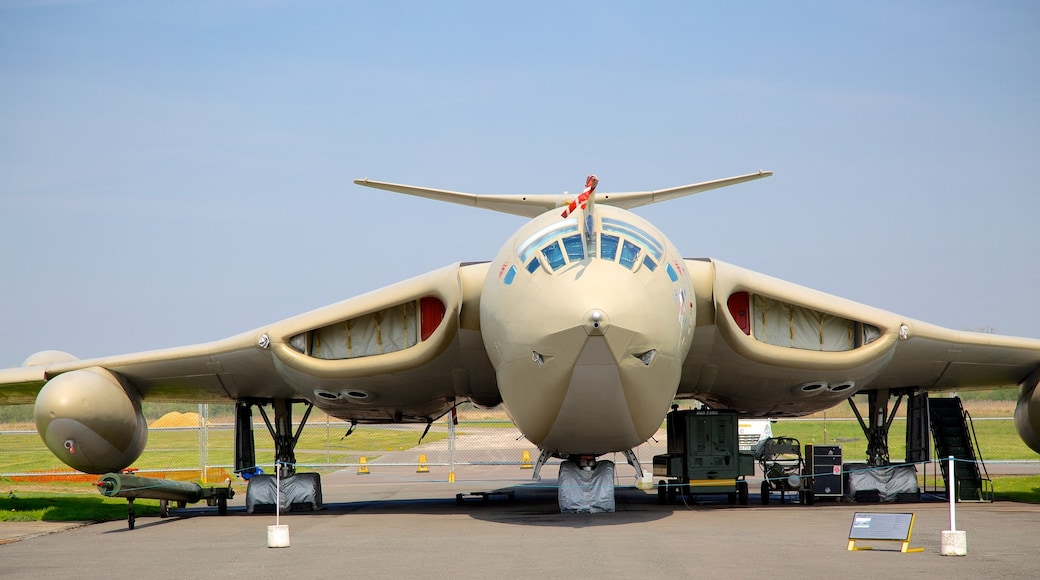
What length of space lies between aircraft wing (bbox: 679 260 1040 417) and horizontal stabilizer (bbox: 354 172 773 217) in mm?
1952

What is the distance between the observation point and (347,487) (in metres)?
27.4

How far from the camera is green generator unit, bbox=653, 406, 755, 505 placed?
19297 mm

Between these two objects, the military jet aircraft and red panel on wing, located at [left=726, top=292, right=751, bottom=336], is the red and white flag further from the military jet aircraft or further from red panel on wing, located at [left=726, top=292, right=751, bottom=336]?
red panel on wing, located at [left=726, top=292, right=751, bottom=336]

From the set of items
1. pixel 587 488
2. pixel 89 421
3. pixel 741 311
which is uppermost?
pixel 741 311

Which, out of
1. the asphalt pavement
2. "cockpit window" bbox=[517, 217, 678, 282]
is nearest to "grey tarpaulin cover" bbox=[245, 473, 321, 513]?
the asphalt pavement

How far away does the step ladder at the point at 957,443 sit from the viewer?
65.4 ft

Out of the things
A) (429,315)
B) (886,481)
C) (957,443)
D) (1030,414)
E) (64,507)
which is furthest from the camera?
(957,443)

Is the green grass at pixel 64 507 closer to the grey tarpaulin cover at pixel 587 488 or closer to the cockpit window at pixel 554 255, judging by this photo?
the grey tarpaulin cover at pixel 587 488

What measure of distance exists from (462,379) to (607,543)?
7255 mm

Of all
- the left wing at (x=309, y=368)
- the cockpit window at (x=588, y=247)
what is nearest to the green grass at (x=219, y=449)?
the left wing at (x=309, y=368)

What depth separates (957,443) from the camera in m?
21.2

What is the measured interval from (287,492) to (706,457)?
7.58 m

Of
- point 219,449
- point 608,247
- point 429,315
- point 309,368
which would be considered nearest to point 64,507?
point 309,368

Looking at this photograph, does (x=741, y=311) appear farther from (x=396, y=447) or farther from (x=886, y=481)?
(x=396, y=447)
